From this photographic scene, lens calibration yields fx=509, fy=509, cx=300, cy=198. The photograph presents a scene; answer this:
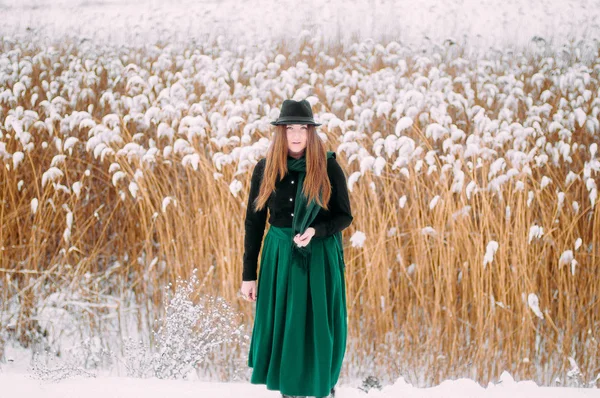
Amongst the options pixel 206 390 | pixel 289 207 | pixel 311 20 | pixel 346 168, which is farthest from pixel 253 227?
pixel 311 20

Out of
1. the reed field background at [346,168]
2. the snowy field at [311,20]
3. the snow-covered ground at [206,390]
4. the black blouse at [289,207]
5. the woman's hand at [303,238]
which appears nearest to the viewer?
the woman's hand at [303,238]

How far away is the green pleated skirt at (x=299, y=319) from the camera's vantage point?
151 centimetres

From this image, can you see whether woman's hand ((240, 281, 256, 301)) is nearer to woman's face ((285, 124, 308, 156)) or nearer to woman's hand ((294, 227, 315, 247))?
woman's hand ((294, 227, 315, 247))

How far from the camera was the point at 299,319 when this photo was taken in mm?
1507

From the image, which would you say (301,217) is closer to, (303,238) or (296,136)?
(303,238)

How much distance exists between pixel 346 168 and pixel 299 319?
0.97 metres

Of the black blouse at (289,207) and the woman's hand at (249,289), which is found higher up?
the black blouse at (289,207)

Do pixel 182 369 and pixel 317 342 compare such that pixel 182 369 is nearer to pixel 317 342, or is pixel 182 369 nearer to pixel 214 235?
pixel 214 235

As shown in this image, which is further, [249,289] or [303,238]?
[249,289]

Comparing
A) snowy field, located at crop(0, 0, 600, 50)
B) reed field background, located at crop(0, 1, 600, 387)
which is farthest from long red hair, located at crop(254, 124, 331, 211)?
snowy field, located at crop(0, 0, 600, 50)

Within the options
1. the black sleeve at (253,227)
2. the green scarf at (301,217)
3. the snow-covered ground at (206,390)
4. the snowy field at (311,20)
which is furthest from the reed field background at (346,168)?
the green scarf at (301,217)

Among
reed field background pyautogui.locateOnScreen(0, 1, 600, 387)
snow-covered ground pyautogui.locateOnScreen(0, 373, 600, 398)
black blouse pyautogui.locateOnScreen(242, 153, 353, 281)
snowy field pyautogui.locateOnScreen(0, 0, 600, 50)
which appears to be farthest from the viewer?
snowy field pyautogui.locateOnScreen(0, 0, 600, 50)

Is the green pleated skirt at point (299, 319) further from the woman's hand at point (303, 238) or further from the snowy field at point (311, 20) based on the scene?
the snowy field at point (311, 20)

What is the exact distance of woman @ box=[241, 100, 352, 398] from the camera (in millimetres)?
1506
